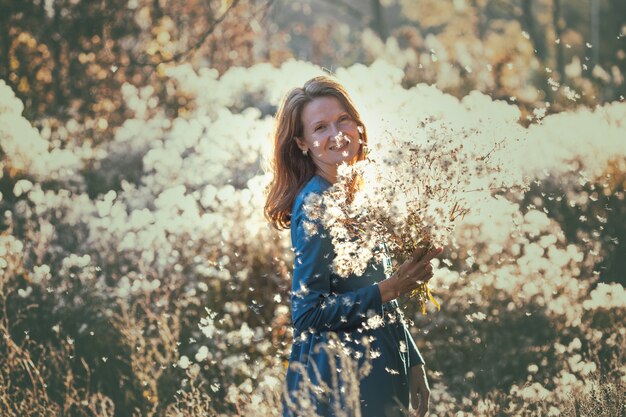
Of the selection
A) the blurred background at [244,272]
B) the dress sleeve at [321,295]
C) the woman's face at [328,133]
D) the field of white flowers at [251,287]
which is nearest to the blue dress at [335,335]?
the dress sleeve at [321,295]

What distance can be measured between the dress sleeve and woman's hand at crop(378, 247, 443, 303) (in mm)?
30

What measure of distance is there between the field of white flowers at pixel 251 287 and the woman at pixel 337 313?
1032 mm

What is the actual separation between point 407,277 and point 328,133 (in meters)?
0.62

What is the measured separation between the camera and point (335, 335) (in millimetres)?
3480

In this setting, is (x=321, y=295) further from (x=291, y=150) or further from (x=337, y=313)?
(x=291, y=150)

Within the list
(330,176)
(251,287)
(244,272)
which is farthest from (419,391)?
(244,272)

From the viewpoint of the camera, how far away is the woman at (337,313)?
10.6 feet

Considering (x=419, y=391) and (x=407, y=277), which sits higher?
(x=407, y=277)

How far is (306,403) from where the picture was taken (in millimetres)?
3283

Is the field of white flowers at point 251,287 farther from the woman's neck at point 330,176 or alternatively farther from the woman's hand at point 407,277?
the woman's hand at point 407,277

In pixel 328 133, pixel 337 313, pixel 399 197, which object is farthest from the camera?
pixel 328 133

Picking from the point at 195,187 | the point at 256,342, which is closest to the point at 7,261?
the point at 195,187

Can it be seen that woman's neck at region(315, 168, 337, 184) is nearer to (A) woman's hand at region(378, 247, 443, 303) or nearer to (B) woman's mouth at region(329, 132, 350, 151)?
(B) woman's mouth at region(329, 132, 350, 151)

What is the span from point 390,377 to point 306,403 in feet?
0.92
